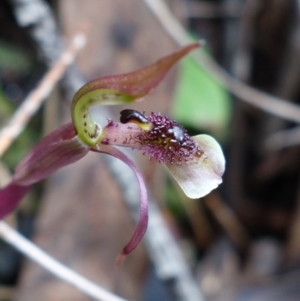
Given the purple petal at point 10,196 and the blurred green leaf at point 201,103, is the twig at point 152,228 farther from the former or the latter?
the blurred green leaf at point 201,103

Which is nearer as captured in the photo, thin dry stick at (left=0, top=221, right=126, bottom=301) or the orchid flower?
the orchid flower

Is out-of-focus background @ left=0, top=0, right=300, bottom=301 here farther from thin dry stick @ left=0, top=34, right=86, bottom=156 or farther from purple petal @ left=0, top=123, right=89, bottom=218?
purple petal @ left=0, top=123, right=89, bottom=218

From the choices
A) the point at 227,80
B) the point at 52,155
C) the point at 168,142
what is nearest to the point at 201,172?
the point at 168,142

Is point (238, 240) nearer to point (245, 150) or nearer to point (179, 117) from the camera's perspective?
point (245, 150)

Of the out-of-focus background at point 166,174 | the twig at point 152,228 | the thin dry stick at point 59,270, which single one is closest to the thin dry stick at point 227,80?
the out-of-focus background at point 166,174

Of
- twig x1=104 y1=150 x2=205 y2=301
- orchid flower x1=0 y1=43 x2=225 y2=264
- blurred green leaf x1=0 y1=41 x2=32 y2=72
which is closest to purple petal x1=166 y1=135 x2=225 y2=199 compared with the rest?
orchid flower x1=0 y1=43 x2=225 y2=264

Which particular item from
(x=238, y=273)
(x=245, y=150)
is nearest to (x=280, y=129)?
(x=245, y=150)
